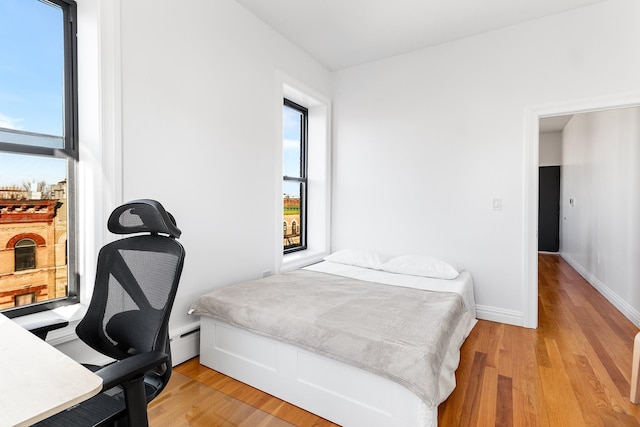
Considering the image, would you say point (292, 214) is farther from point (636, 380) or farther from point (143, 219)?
point (636, 380)

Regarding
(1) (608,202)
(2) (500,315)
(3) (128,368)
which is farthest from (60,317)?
(1) (608,202)

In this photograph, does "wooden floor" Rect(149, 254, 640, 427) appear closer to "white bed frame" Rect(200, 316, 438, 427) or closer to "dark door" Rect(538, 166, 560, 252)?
"white bed frame" Rect(200, 316, 438, 427)

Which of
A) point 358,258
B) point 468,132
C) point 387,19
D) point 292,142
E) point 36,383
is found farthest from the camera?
point 292,142

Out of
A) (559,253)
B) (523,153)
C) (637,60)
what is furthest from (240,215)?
(559,253)

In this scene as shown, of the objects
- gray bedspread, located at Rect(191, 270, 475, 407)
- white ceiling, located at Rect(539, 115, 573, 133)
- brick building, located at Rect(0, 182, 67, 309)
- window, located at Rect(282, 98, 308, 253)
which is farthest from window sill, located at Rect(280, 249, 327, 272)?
white ceiling, located at Rect(539, 115, 573, 133)

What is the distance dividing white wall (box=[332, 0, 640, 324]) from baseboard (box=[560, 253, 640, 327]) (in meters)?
1.12

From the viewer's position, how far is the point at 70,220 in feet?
6.40

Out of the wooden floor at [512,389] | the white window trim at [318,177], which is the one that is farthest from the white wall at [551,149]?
the white window trim at [318,177]

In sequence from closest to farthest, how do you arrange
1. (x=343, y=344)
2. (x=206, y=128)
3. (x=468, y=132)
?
(x=343, y=344) < (x=206, y=128) < (x=468, y=132)

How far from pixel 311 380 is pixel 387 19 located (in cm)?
305

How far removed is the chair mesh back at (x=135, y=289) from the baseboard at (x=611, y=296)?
13.2 feet

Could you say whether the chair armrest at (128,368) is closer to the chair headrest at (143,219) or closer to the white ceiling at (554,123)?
the chair headrest at (143,219)

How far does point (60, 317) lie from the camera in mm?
1765

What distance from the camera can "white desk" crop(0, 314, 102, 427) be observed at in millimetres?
663
